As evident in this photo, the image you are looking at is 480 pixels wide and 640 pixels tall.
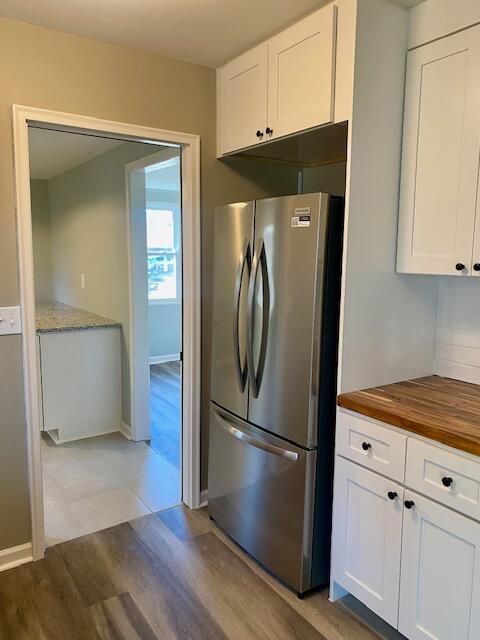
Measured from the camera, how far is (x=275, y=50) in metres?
2.17

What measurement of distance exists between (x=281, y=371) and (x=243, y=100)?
1.35 metres

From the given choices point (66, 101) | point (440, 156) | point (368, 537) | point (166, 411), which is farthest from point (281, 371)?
point (166, 411)

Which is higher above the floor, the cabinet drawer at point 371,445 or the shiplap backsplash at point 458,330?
the shiplap backsplash at point 458,330

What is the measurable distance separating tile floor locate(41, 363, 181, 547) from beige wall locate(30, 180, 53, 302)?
245 centimetres

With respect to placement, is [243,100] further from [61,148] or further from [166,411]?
[166,411]

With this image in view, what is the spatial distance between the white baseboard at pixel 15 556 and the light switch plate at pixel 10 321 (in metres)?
1.04

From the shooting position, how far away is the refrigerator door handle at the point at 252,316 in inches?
84.7

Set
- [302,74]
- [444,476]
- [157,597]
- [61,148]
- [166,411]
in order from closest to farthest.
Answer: [444,476], [302,74], [157,597], [61,148], [166,411]

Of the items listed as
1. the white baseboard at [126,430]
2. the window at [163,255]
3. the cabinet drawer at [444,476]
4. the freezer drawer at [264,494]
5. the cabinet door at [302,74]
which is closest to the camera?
the cabinet drawer at [444,476]

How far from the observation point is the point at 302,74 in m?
2.03

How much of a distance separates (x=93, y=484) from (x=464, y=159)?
2781mm

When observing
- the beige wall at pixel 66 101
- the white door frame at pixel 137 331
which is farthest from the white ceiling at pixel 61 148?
the beige wall at pixel 66 101

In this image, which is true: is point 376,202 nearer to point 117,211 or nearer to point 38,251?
point 117,211

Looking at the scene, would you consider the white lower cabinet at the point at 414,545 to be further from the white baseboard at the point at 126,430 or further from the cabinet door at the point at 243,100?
the white baseboard at the point at 126,430
